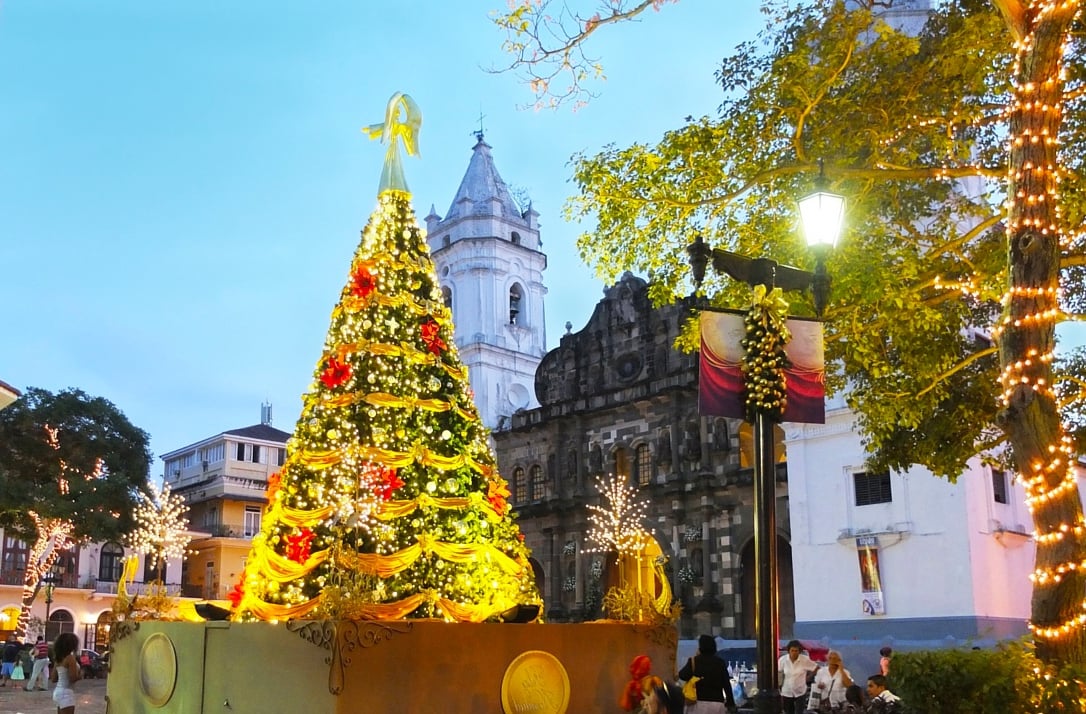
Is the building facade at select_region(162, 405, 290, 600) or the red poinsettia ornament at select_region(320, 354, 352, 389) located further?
the building facade at select_region(162, 405, 290, 600)

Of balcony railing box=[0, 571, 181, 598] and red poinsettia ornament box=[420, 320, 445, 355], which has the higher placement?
red poinsettia ornament box=[420, 320, 445, 355]

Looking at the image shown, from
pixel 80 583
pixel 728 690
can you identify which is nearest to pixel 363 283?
pixel 728 690

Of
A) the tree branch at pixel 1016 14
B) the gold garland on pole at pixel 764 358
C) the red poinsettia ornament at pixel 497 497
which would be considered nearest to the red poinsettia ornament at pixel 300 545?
the red poinsettia ornament at pixel 497 497

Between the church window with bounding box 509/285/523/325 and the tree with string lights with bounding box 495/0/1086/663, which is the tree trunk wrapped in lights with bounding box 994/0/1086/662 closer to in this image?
the tree with string lights with bounding box 495/0/1086/663

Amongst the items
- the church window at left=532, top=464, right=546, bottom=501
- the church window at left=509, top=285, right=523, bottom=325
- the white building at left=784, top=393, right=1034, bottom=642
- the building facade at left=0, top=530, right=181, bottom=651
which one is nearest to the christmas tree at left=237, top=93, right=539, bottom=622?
the white building at left=784, top=393, right=1034, bottom=642

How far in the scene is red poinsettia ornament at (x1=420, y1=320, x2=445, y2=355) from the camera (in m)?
11.3

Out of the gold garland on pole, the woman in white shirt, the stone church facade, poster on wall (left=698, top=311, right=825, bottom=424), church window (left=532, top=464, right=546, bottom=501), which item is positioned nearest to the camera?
the gold garland on pole

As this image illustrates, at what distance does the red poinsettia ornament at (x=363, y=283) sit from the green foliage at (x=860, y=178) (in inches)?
102

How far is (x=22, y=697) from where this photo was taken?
20594 millimetres

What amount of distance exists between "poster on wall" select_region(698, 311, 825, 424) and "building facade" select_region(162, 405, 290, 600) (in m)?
39.3

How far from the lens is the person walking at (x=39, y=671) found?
22.4 m

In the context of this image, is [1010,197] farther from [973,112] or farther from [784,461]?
[784,461]

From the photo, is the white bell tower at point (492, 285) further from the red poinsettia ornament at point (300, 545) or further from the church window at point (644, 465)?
the red poinsettia ornament at point (300, 545)

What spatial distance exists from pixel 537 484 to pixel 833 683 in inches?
985
